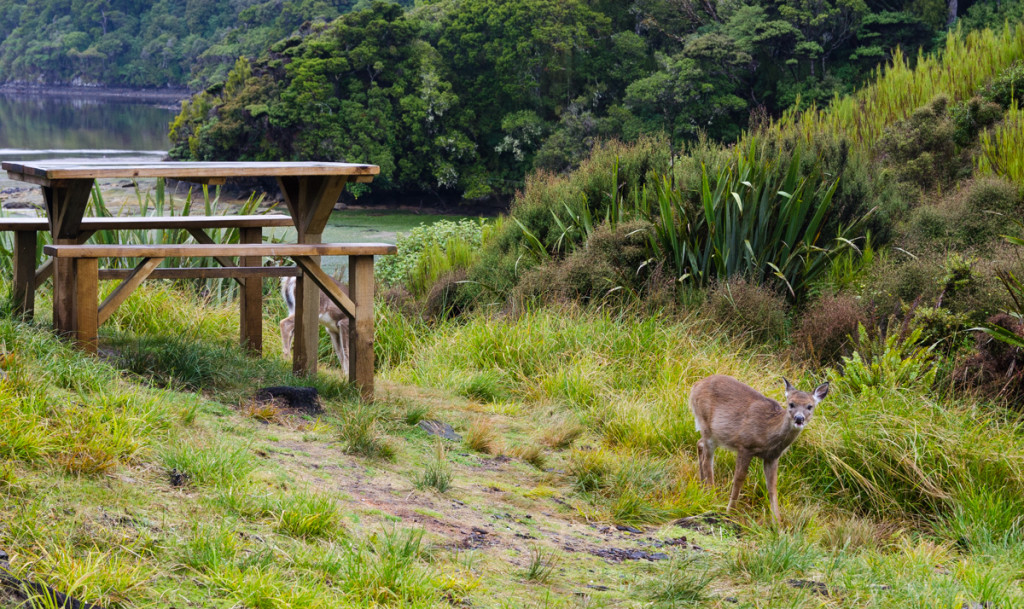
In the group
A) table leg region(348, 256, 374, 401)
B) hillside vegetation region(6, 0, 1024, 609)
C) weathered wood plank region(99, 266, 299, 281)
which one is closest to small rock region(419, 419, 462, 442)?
hillside vegetation region(6, 0, 1024, 609)

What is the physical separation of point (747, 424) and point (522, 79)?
4781cm

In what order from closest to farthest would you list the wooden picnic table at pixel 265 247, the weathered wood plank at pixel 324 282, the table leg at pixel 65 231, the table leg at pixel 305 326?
the wooden picnic table at pixel 265 247, the table leg at pixel 65 231, the weathered wood plank at pixel 324 282, the table leg at pixel 305 326

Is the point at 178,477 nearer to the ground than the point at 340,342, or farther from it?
farther from it

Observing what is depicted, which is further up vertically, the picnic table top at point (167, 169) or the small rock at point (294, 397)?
the picnic table top at point (167, 169)

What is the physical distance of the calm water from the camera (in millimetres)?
52938

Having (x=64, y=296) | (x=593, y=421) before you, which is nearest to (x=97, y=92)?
(x=64, y=296)

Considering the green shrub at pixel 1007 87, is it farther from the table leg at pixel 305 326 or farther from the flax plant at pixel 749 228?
the table leg at pixel 305 326

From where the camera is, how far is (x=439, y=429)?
238 inches

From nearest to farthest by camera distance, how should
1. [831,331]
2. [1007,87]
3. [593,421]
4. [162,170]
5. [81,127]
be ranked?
1. [162,170]
2. [593,421]
3. [831,331]
4. [1007,87]
5. [81,127]

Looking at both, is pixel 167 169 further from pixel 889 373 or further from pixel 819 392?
pixel 889 373

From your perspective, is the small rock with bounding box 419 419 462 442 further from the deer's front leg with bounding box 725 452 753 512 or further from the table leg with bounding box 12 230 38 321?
the table leg with bounding box 12 230 38 321

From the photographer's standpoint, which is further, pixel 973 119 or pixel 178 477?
pixel 973 119

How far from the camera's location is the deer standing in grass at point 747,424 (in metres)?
4.76

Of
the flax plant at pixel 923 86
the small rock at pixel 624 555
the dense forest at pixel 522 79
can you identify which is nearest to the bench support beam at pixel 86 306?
the small rock at pixel 624 555
